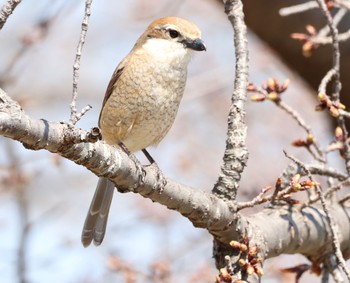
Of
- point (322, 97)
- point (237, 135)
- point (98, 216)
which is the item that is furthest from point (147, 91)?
point (322, 97)

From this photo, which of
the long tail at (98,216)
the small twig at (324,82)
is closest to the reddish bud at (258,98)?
the small twig at (324,82)

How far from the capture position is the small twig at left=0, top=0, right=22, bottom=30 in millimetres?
1991

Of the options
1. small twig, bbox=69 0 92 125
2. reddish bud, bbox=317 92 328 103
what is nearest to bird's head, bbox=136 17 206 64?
reddish bud, bbox=317 92 328 103

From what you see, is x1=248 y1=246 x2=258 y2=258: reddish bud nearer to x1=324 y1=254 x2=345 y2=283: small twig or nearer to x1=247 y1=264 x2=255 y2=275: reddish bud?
x1=247 y1=264 x2=255 y2=275: reddish bud

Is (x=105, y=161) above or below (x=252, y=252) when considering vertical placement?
above

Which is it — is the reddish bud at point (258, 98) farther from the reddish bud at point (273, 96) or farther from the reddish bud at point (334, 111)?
the reddish bud at point (334, 111)

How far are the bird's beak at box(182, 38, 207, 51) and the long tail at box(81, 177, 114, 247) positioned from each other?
94cm

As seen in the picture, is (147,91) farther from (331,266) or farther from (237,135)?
(331,266)

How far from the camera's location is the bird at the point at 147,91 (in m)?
3.85

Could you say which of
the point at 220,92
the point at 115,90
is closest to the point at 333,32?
the point at 115,90

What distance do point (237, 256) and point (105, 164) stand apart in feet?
2.42

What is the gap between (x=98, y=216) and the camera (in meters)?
4.09

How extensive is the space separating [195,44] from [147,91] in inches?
13.9

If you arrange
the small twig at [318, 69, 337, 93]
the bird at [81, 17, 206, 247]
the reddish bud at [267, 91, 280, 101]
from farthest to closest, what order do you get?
the bird at [81, 17, 206, 247]
the reddish bud at [267, 91, 280, 101]
the small twig at [318, 69, 337, 93]
